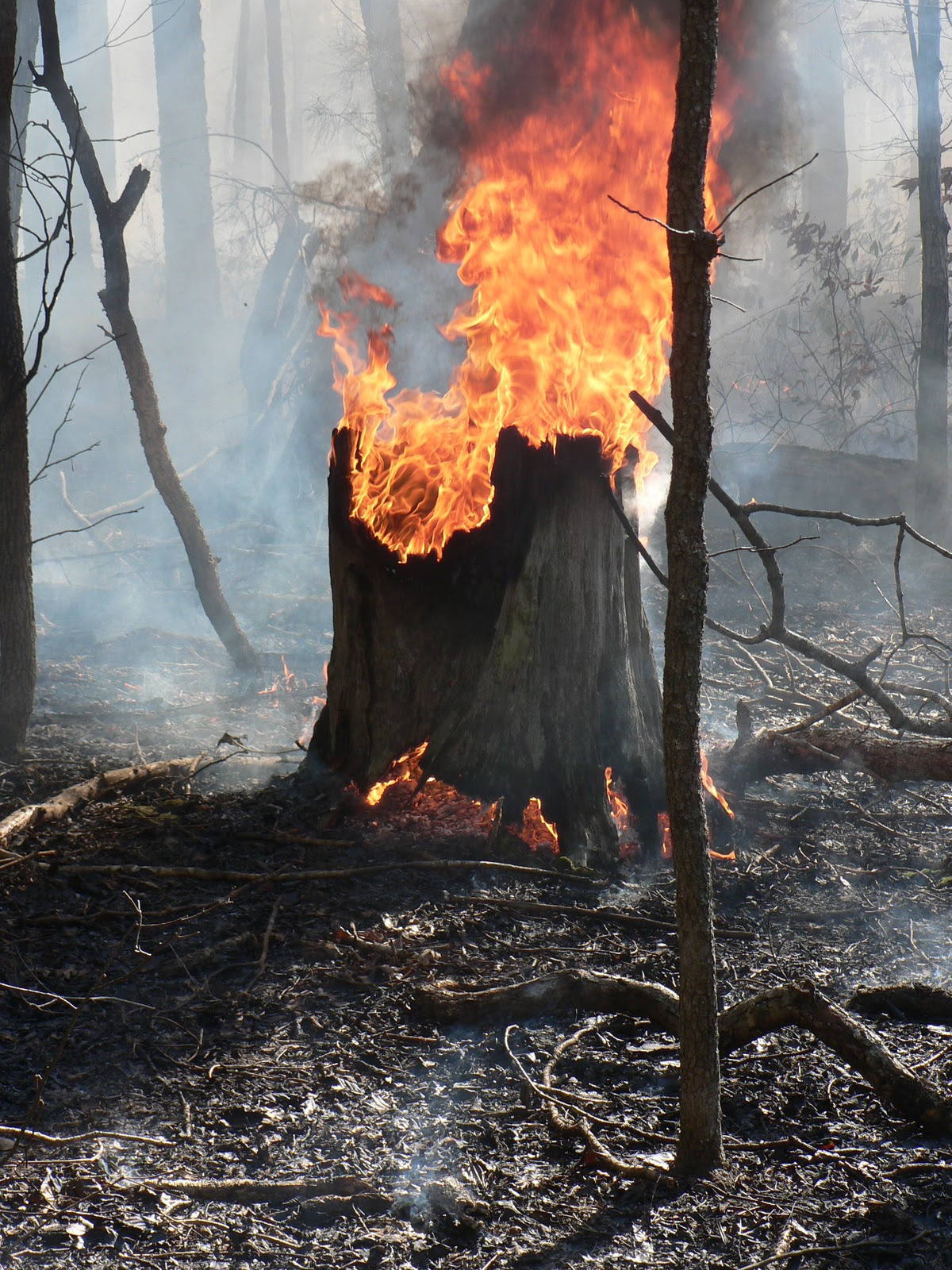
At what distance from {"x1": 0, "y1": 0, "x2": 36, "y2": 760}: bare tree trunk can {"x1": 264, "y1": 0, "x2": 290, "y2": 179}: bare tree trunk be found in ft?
105

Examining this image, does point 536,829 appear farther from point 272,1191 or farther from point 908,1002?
point 272,1191

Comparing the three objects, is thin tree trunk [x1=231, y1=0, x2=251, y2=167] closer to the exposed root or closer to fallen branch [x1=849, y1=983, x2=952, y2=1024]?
the exposed root

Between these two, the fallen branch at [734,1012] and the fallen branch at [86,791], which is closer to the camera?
the fallen branch at [734,1012]

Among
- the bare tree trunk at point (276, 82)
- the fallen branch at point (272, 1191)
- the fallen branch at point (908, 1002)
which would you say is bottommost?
the fallen branch at point (272, 1191)

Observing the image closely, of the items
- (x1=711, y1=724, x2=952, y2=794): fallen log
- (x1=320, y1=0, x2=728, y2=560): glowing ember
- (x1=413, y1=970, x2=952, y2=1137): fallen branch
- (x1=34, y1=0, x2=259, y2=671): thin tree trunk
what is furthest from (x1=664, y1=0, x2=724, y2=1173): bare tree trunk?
(x1=34, y1=0, x2=259, y2=671): thin tree trunk

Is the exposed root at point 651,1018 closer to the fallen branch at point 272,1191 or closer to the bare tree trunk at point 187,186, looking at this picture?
the fallen branch at point 272,1191

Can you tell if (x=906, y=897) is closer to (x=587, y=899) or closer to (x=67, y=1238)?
(x=587, y=899)

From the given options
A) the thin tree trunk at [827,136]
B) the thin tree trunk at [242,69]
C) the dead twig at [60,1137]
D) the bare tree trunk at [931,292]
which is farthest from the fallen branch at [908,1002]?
the thin tree trunk at [242,69]

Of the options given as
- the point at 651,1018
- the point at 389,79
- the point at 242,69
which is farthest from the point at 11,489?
the point at 242,69

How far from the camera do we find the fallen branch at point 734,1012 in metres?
2.65

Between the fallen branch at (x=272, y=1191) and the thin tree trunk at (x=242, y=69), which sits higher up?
the thin tree trunk at (x=242, y=69)

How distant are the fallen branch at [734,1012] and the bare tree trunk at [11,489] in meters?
4.50

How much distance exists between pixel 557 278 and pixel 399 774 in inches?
115

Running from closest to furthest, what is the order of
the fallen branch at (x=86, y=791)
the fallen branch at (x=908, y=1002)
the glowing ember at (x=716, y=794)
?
the fallen branch at (x=908, y=1002)
the fallen branch at (x=86, y=791)
the glowing ember at (x=716, y=794)
